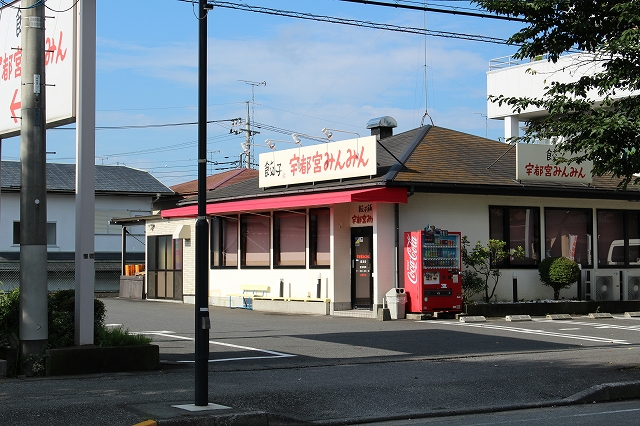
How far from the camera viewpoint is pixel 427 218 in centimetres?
2273

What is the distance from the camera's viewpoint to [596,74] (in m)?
12.8

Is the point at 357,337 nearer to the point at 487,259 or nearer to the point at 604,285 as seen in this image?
the point at 487,259

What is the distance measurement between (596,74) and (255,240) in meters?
15.6

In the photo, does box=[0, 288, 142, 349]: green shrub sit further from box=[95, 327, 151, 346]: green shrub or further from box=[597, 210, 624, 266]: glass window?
box=[597, 210, 624, 266]: glass window

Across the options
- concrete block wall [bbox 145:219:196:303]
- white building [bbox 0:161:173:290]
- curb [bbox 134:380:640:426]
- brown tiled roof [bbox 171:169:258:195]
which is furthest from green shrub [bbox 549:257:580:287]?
brown tiled roof [bbox 171:169:258:195]

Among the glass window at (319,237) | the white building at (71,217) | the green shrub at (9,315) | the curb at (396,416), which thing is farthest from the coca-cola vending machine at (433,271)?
the white building at (71,217)

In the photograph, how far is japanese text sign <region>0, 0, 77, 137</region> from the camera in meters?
12.2

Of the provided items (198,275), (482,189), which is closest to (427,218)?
(482,189)

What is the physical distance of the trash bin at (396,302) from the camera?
21250mm

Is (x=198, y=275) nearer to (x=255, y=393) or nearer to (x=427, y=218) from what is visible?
(x=255, y=393)

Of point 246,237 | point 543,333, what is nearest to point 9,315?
point 543,333

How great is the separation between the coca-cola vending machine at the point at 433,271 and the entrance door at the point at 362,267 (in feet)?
4.41

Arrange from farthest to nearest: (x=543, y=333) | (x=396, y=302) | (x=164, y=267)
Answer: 1. (x=164, y=267)
2. (x=396, y=302)
3. (x=543, y=333)

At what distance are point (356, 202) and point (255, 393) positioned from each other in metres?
12.4
